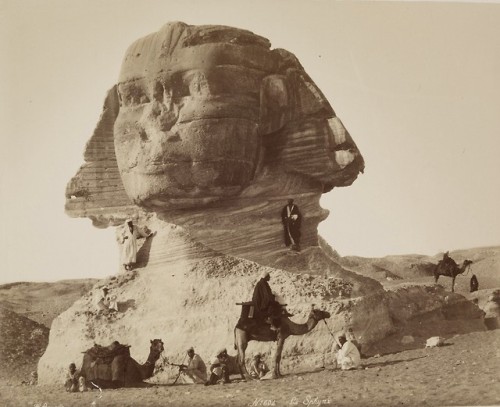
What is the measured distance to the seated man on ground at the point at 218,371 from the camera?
1157 centimetres

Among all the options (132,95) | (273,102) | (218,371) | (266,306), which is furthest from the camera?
(132,95)

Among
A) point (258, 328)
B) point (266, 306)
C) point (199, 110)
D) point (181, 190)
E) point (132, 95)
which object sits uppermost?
point (132, 95)

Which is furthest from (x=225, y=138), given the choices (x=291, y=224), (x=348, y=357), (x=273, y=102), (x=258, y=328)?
(x=348, y=357)

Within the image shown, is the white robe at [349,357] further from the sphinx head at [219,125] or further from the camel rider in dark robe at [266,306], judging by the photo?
the sphinx head at [219,125]

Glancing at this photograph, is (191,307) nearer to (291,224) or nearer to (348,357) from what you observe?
(291,224)

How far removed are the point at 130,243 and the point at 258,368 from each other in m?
3.06

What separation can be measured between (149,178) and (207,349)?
8.63 ft

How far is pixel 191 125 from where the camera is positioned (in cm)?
1293

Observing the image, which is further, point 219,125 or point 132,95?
point 132,95

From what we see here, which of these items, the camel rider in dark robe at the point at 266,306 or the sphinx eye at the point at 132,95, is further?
the sphinx eye at the point at 132,95

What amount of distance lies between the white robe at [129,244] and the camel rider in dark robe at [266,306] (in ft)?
8.24

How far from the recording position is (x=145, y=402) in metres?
11.1

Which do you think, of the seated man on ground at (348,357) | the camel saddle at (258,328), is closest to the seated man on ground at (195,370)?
the camel saddle at (258,328)

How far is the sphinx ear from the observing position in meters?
13.3
